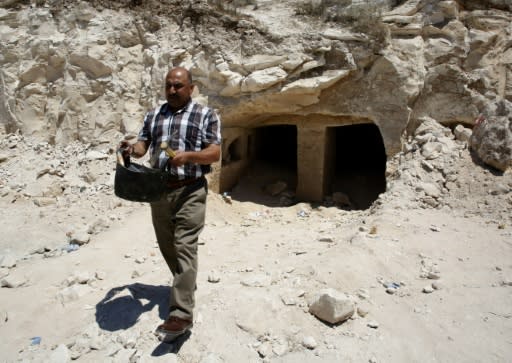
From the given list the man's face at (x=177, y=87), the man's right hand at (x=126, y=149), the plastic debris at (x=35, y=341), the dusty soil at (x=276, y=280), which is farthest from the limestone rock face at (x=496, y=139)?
the plastic debris at (x=35, y=341)

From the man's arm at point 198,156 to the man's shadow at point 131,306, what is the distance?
1.05 metres

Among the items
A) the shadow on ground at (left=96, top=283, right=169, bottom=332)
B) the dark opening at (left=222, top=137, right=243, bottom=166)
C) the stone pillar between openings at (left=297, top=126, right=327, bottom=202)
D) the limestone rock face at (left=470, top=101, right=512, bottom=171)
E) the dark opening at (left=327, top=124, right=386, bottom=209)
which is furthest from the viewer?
the dark opening at (left=222, top=137, right=243, bottom=166)

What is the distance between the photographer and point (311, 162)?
6234mm

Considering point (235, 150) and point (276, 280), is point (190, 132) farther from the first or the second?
point (235, 150)

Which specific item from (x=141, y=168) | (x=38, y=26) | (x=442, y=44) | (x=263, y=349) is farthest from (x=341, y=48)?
(x=38, y=26)

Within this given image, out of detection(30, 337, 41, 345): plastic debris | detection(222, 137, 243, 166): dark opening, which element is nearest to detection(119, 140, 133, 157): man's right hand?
detection(30, 337, 41, 345): plastic debris

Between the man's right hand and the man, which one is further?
the man's right hand

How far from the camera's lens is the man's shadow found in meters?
2.57

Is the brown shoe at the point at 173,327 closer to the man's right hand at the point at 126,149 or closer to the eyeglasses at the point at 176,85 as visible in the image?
the man's right hand at the point at 126,149

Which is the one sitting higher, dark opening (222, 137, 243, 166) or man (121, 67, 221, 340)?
man (121, 67, 221, 340)

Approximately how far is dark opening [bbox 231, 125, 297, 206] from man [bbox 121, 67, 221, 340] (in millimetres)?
3929

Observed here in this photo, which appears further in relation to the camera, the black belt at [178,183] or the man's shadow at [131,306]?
the man's shadow at [131,306]

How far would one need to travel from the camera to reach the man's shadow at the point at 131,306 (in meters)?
2.57

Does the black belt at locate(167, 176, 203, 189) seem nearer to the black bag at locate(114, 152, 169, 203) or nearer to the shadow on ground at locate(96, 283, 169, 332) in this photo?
the black bag at locate(114, 152, 169, 203)
